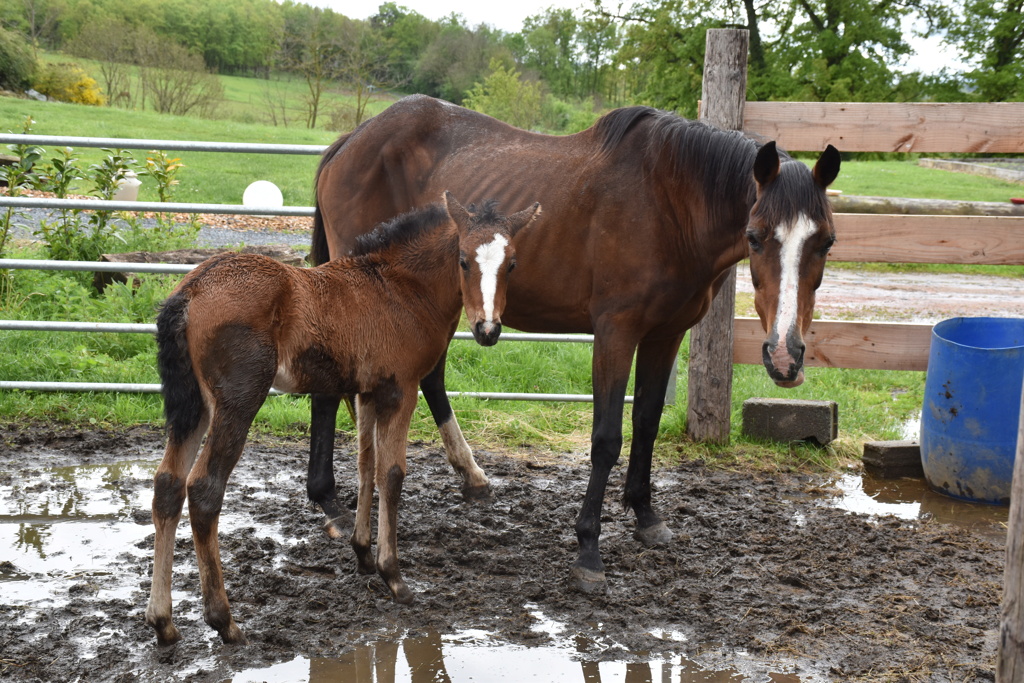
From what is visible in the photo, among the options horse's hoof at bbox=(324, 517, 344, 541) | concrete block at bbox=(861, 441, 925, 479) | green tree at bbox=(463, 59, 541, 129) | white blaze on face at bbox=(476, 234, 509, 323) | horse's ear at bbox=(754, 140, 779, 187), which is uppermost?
green tree at bbox=(463, 59, 541, 129)

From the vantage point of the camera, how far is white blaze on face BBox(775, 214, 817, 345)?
321 cm

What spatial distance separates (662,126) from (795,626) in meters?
2.26

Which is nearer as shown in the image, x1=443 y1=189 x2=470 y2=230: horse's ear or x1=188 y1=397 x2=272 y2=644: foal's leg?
x1=188 y1=397 x2=272 y2=644: foal's leg

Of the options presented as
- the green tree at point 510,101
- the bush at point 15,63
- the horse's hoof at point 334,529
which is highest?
the bush at point 15,63

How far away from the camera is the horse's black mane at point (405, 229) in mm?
3588

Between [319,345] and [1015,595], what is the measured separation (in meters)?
2.41

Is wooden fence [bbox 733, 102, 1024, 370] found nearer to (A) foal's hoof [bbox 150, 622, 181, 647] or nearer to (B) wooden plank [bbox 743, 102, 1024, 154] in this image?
(B) wooden plank [bbox 743, 102, 1024, 154]

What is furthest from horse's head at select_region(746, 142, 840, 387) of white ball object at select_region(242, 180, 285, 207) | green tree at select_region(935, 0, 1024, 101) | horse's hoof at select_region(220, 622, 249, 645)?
green tree at select_region(935, 0, 1024, 101)

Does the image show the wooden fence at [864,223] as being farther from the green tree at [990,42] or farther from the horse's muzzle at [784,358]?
the green tree at [990,42]

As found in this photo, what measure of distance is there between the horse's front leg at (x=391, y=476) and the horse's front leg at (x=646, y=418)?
1307 mm

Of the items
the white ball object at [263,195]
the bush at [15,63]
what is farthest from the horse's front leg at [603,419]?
the bush at [15,63]

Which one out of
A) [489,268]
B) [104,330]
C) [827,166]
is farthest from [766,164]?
[104,330]

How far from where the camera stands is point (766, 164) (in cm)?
328

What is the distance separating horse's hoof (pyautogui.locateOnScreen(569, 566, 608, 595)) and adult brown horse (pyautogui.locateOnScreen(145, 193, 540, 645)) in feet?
2.37
